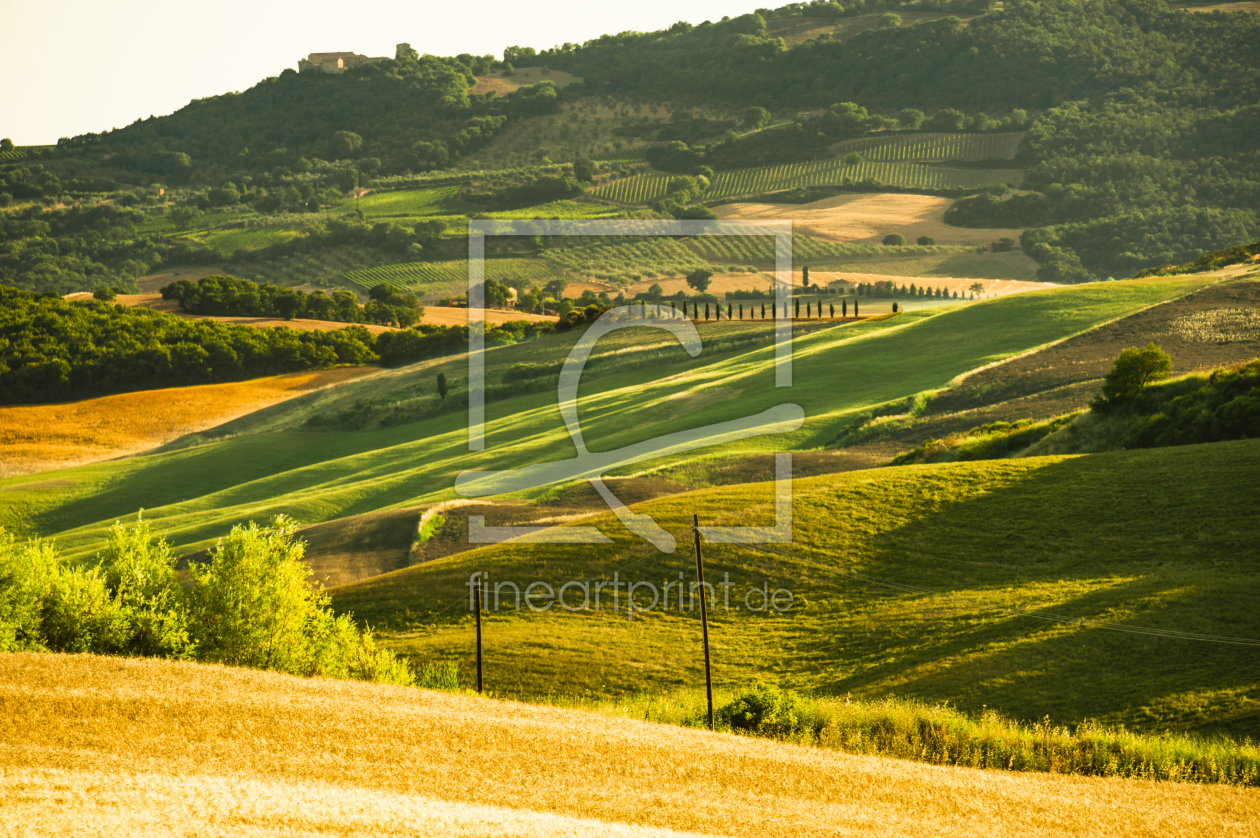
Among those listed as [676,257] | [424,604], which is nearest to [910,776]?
[424,604]

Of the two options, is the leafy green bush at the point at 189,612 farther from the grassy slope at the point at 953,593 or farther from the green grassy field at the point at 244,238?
the green grassy field at the point at 244,238

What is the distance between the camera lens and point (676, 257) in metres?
160

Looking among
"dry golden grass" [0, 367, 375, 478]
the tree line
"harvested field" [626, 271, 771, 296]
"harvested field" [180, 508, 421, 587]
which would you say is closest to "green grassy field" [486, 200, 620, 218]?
"harvested field" [626, 271, 771, 296]

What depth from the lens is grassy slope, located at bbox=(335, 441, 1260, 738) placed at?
65.3 feet

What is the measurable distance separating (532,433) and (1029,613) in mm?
36914

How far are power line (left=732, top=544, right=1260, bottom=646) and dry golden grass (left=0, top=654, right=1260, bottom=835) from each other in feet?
18.4

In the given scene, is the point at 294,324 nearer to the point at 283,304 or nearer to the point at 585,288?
the point at 283,304

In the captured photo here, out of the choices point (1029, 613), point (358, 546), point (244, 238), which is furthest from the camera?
point (244, 238)

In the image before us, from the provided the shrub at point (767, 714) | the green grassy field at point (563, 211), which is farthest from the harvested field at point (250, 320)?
the shrub at point (767, 714)

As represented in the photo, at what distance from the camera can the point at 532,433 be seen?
188 ft

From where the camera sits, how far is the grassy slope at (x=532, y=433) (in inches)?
1978

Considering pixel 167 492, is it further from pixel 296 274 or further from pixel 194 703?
pixel 296 274

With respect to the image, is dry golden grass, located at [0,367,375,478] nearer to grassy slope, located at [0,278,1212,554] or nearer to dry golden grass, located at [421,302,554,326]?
grassy slope, located at [0,278,1212,554]

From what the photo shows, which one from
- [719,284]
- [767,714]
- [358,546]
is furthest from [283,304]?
[767,714]
